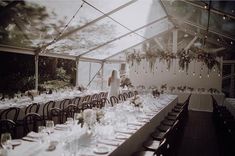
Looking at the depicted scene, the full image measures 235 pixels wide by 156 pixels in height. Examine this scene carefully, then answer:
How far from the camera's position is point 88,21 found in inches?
335

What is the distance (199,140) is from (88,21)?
17.4 feet

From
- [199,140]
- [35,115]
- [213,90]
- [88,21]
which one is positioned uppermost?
[88,21]

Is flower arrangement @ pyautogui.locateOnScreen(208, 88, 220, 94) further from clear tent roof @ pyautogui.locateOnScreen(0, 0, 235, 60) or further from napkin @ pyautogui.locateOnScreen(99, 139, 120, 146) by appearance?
napkin @ pyautogui.locateOnScreen(99, 139, 120, 146)

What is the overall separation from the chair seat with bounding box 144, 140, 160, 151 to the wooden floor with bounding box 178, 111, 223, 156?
47.4 inches

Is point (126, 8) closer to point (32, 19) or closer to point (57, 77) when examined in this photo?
point (32, 19)

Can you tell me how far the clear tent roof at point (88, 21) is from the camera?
6.76 meters

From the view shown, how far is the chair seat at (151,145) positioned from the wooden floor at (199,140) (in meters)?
1.20

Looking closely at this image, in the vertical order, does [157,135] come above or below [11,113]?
below

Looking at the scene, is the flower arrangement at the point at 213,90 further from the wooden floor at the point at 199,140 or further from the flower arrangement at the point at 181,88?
the wooden floor at the point at 199,140

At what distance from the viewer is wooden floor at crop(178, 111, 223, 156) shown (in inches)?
219

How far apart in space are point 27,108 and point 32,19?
2.65 meters

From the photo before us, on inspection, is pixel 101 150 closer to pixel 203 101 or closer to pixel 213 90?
pixel 203 101

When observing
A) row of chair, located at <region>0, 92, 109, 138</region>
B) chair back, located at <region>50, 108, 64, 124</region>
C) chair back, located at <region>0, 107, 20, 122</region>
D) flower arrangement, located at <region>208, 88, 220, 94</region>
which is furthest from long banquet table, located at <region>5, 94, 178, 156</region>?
flower arrangement, located at <region>208, 88, 220, 94</region>

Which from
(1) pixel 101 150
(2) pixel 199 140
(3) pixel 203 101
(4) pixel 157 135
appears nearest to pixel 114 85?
(2) pixel 199 140
